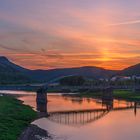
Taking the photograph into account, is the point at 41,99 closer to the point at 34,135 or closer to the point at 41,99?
the point at 41,99

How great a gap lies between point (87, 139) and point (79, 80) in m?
116

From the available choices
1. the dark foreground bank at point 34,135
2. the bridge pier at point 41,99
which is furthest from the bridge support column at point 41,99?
the dark foreground bank at point 34,135

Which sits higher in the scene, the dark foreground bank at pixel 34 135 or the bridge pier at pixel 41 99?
the bridge pier at pixel 41 99

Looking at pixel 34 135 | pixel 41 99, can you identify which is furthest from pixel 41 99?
pixel 34 135

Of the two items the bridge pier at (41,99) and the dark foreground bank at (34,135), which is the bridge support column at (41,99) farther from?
the dark foreground bank at (34,135)

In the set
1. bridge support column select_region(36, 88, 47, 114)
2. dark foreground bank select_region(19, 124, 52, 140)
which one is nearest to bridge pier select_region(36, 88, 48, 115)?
bridge support column select_region(36, 88, 47, 114)

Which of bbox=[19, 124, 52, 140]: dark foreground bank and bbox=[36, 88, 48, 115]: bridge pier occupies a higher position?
bbox=[36, 88, 48, 115]: bridge pier

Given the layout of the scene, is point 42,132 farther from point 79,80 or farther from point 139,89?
point 79,80

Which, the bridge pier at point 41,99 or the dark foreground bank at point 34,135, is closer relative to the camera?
the dark foreground bank at point 34,135

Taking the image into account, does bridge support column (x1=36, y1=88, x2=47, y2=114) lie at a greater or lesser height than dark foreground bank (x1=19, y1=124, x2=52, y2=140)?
greater

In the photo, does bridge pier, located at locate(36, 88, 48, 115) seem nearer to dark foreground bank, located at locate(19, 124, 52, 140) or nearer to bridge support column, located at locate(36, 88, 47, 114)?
bridge support column, located at locate(36, 88, 47, 114)

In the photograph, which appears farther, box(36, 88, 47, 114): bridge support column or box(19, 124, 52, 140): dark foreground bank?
box(36, 88, 47, 114): bridge support column

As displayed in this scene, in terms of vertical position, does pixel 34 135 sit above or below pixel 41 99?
below

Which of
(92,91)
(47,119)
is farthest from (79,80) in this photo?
(47,119)
